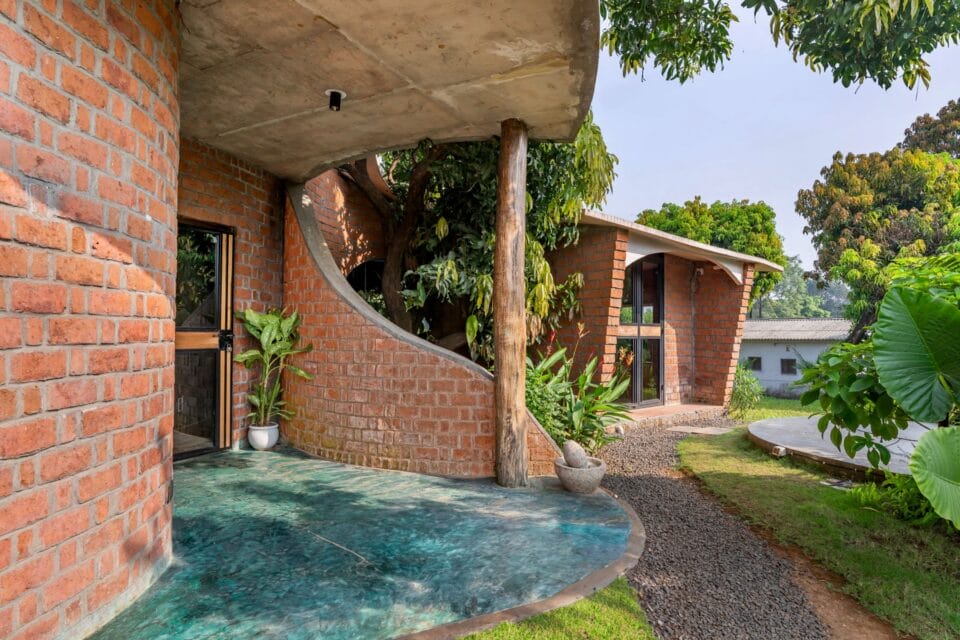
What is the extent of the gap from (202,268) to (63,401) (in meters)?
3.31

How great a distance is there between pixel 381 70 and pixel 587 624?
338cm

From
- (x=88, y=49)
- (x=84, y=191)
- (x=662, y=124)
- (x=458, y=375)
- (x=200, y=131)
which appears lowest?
(x=458, y=375)

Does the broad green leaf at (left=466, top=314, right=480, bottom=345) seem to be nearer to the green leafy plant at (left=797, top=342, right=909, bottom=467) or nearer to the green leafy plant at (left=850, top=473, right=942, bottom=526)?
the green leafy plant at (left=797, top=342, right=909, bottom=467)

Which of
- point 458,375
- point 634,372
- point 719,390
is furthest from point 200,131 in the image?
point 719,390

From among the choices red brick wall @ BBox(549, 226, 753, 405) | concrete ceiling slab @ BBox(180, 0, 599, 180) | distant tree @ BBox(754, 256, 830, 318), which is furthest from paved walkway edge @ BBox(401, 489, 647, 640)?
distant tree @ BBox(754, 256, 830, 318)

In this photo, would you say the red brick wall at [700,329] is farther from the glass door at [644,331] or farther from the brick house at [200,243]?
the brick house at [200,243]

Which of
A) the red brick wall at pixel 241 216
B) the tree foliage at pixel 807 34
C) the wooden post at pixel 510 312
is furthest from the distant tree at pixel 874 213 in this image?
the red brick wall at pixel 241 216

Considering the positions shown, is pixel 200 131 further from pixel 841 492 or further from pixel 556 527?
pixel 841 492

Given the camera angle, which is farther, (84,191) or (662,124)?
(662,124)

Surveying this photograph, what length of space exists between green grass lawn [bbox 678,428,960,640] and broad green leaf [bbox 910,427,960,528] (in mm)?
902

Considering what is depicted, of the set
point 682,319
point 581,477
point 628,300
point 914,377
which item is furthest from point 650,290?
point 914,377

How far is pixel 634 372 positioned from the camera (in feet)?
29.0

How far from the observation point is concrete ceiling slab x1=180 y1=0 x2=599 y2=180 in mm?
2645

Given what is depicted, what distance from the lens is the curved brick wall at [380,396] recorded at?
4129 mm
